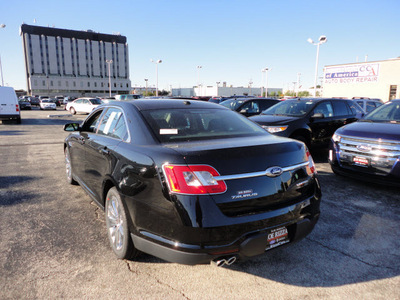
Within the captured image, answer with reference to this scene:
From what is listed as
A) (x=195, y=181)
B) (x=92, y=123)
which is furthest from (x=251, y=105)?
(x=195, y=181)

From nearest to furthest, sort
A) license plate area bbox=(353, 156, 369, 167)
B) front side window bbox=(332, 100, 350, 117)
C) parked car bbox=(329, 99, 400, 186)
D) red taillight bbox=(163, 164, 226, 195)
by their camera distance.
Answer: red taillight bbox=(163, 164, 226, 195), parked car bbox=(329, 99, 400, 186), license plate area bbox=(353, 156, 369, 167), front side window bbox=(332, 100, 350, 117)

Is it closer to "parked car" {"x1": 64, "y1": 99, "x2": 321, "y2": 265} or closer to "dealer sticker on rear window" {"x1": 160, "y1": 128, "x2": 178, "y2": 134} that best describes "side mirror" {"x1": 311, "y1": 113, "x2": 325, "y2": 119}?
"parked car" {"x1": 64, "y1": 99, "x2": 321, "y2": 265}

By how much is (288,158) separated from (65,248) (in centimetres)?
246

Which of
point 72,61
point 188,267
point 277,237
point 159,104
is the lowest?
point 188,267

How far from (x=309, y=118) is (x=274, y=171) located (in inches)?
225

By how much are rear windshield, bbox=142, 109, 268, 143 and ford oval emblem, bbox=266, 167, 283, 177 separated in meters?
0.72

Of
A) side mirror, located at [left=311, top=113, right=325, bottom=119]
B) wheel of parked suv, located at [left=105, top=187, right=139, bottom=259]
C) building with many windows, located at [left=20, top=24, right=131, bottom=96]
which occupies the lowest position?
wheel of parked suv, located at [left=105, top=187, right=139, bottom=259]

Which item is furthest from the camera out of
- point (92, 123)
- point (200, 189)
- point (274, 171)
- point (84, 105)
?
point (84, 105)

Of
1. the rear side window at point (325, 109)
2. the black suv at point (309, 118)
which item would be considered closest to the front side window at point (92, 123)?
the black suv at point (309, 118)

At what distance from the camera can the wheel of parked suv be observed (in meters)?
2.70

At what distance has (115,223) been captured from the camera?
299cm

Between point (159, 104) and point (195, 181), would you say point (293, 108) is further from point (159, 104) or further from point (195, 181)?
point (195, 181)

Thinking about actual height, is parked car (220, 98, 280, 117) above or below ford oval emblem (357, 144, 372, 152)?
above

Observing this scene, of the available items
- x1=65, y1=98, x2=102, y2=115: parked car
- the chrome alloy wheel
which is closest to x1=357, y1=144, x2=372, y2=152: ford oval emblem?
the chrome alloy wheel
